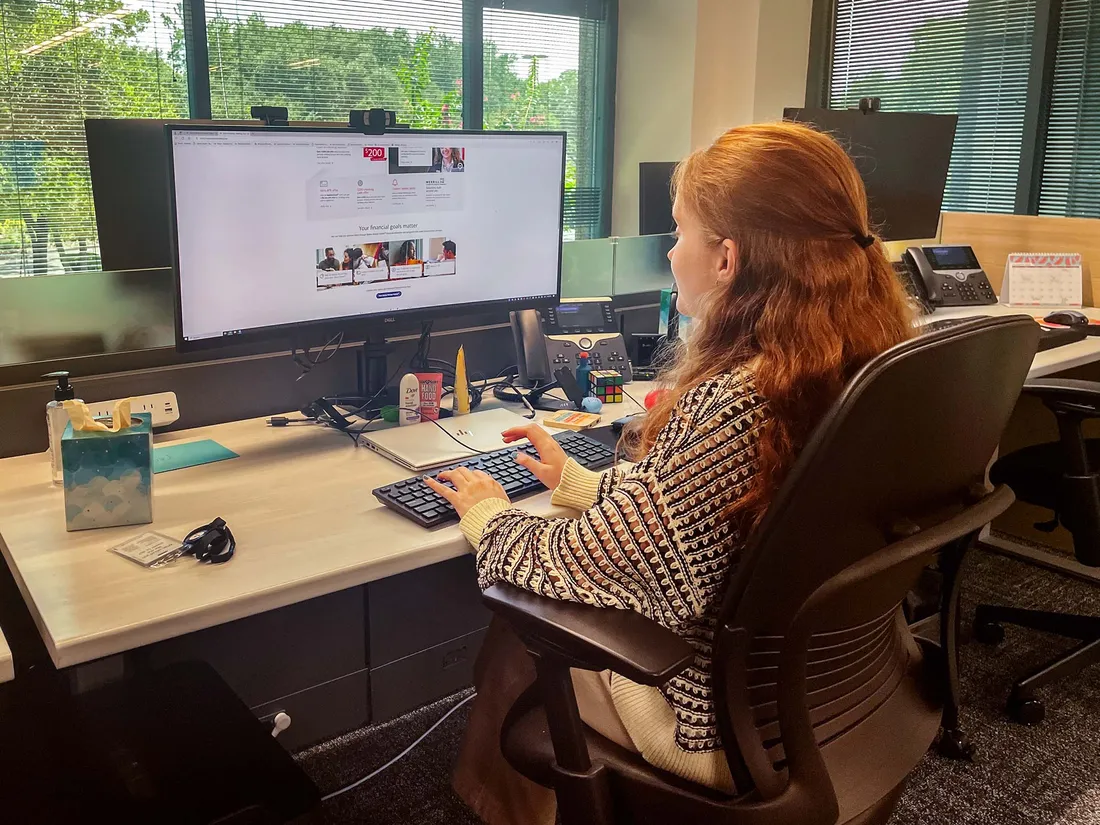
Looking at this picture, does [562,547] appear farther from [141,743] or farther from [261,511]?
[141,743]

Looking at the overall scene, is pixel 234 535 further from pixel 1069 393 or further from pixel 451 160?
pixel 1069 393

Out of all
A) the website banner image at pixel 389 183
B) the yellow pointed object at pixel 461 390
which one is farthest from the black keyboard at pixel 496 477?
the website banner image at pixel 389 183

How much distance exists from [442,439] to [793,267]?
76 cm

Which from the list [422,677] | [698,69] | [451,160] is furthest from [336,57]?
[422,677]

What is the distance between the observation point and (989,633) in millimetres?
2363

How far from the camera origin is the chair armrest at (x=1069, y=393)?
1926 millimetres

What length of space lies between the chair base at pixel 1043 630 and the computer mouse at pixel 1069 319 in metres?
0.79

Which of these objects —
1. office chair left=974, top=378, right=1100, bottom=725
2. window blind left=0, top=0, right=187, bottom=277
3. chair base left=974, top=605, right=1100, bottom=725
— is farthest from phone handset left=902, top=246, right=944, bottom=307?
window blind left=0, top=0, right=187, bottom=277

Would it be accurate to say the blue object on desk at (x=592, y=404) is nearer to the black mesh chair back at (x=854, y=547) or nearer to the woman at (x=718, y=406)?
the woman at (x=718, y=406)

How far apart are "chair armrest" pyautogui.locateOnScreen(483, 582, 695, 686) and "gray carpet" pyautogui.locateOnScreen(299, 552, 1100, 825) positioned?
0.90 meters

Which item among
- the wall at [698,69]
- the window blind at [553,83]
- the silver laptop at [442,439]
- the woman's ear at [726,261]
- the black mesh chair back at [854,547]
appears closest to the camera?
the black mesh chair back at [854,547]

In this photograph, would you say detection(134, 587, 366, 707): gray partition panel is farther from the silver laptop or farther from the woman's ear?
the woman's ear

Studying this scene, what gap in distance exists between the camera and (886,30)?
4.02 meters

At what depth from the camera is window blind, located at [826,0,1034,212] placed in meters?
3.69
